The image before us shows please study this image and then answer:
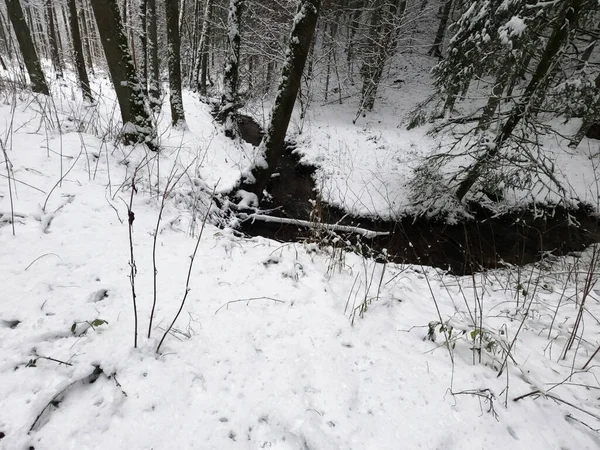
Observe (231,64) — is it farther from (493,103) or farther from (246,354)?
(246,354)

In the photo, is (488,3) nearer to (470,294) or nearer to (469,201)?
(469,201)

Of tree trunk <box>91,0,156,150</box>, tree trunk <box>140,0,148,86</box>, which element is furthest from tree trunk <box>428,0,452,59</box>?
tree trunk <box>91,0,156,150</box>

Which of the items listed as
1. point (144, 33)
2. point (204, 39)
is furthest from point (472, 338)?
point (204, 39)

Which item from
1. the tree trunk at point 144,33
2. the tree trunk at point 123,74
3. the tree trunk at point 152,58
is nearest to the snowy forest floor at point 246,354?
the tree trunk at point 123,74

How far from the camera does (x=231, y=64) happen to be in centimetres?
827

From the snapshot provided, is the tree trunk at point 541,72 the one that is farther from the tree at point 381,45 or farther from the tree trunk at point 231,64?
the tree trunk at point 231,64

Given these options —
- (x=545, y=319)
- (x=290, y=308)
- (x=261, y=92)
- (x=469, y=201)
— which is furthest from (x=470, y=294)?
(x=261, y=92)

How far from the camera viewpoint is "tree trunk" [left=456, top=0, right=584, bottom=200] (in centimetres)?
473

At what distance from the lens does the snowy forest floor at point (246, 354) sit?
1.36m

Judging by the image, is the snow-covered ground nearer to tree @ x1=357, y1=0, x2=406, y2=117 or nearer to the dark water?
the dark water

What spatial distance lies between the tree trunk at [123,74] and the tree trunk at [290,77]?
2258 millimetres

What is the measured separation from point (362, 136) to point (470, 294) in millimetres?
9048

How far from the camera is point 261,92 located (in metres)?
14.9

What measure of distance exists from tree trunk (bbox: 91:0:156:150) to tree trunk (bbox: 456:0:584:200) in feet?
21.2
